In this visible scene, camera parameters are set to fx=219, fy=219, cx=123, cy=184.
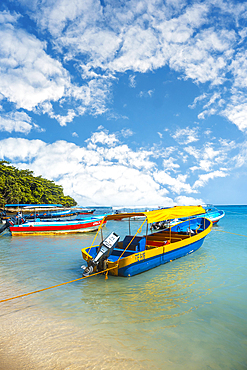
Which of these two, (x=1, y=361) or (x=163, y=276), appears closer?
(x=1, y=361)

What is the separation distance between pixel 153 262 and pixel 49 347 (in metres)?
6.62

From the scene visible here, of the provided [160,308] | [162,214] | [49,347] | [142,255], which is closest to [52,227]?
[162,214]

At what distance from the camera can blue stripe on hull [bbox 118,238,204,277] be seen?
9.35 m

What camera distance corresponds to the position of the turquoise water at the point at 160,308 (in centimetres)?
471

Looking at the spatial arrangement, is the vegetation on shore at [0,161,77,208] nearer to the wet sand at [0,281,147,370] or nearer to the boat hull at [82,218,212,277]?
the boat hull at [82,218,212,277]

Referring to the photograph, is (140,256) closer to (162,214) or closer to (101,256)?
(101,256)

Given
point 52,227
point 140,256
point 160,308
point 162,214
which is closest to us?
point 160,308

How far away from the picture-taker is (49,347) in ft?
15.6

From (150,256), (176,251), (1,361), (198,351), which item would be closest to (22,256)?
(150,256)

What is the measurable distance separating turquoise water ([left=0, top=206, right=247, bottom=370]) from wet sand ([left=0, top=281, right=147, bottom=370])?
21 centimetres

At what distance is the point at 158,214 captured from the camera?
430 inches

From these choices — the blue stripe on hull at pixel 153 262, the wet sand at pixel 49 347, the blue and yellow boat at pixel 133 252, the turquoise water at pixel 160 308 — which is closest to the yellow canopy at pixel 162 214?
the blue and yellow boat at pixel 133 252

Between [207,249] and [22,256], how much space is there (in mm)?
13004

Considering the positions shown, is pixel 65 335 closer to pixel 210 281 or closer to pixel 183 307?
pixel 183 307
